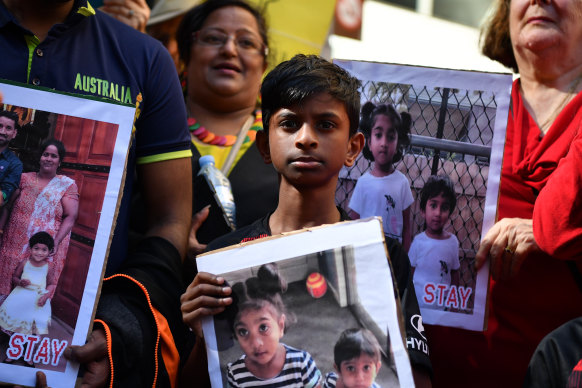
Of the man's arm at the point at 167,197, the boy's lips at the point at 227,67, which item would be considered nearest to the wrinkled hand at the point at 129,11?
the boy's lips at the point at 227,67

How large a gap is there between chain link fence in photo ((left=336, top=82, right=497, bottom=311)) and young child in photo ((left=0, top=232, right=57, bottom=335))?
2.96 feet

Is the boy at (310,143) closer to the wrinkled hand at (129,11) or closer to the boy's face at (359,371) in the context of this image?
the boy's face at (359,371)

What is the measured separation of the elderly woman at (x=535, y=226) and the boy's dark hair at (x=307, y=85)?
536 mm

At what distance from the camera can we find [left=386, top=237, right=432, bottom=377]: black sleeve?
1.91 metres

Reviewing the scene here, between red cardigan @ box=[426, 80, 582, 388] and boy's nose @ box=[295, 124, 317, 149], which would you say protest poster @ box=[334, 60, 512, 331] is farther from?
boy's nose @ box=[295, 124, 317, 149]

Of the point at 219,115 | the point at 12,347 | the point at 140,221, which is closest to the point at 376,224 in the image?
the point at 12,347

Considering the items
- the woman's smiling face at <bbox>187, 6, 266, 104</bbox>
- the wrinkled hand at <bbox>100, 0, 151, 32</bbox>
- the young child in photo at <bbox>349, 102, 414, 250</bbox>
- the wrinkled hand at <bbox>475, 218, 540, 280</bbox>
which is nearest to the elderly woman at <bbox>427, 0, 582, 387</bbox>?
the wrinkled hand at <bbox>475, 218, 540, 280</bbox>

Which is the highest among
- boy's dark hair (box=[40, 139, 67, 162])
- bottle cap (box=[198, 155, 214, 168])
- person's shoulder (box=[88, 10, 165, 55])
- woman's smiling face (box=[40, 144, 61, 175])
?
person's shoulder (box=[88, 10, 165, 55])

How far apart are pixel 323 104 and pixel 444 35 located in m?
5.28

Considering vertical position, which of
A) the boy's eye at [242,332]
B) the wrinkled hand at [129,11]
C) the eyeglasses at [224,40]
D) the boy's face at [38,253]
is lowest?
the boy's eye at [242,332]

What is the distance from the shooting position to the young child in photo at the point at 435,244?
7.10 feet

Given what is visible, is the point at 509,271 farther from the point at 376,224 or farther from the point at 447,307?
the point at 376,224

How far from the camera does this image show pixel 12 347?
1802 millimetres

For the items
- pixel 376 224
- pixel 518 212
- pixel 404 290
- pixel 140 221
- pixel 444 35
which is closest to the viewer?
pixel 376 224
